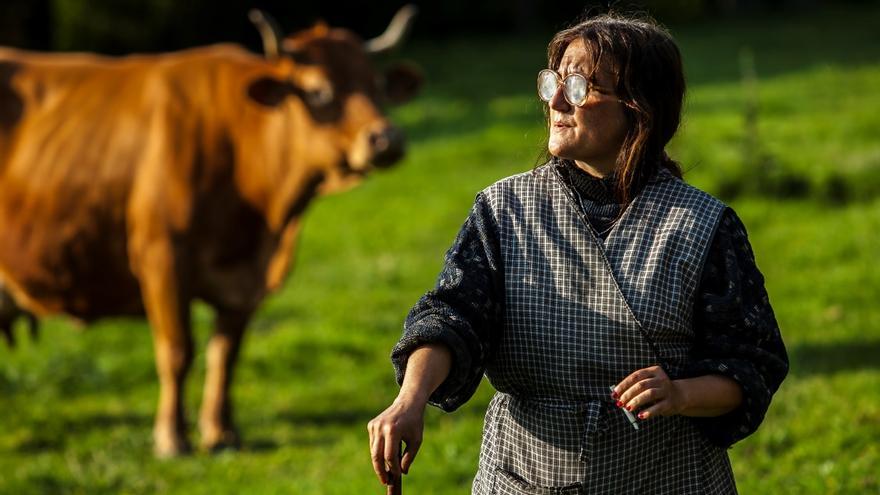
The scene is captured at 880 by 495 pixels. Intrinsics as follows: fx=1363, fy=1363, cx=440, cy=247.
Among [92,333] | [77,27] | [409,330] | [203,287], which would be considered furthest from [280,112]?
[77,27]

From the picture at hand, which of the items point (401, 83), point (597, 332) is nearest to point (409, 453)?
point (597, 332)

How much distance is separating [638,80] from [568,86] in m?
0.15

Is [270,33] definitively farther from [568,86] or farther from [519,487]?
[519,487]

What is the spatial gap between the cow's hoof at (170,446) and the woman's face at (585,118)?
476cm

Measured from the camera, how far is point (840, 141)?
13.3 meters

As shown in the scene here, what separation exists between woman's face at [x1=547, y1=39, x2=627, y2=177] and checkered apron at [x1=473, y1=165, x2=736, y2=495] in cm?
9

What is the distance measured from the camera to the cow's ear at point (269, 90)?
7.52 metres

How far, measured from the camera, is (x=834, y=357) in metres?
7.50

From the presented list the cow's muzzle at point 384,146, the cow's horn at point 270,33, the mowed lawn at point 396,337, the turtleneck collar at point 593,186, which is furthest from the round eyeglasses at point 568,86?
the cow's horn at point 270,33

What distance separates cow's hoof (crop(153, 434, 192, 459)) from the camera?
7.26 meters

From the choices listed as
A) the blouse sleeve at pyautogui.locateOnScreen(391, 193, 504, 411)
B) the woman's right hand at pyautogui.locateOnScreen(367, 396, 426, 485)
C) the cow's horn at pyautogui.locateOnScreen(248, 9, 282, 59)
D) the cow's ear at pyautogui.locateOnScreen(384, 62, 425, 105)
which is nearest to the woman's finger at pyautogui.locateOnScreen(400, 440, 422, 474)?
the woman's right hand at pyautogui.locateOnScreen(367, 396, 426, 485)

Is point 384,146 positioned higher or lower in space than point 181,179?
higher

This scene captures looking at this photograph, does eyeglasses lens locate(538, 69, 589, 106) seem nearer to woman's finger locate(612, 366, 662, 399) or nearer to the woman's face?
the woman's face

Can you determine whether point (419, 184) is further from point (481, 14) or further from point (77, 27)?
point (481, 14)
